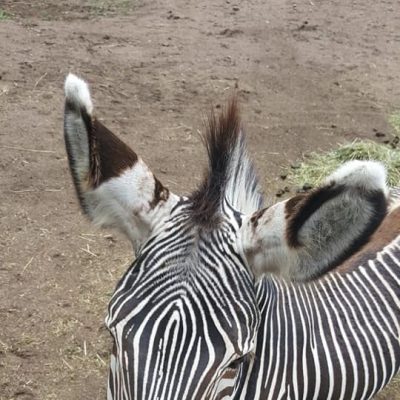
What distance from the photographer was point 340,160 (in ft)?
24.1

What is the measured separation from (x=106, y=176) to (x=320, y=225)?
2.71 feet

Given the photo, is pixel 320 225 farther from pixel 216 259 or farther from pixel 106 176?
pixel 106 176

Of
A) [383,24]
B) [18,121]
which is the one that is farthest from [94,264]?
[383,24]

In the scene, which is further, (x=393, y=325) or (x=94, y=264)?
(x=94, y=264)

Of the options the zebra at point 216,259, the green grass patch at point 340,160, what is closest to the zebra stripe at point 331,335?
the zebra at point 216,259

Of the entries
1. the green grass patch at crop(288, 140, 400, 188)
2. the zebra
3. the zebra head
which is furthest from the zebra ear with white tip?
the green grass patch at crop(288, 140, 400, 188)

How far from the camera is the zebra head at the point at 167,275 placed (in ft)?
6.81

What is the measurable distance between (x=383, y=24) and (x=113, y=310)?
421 inches

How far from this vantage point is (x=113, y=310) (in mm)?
2236

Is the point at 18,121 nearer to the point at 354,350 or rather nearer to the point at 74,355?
→ the point at 74,355

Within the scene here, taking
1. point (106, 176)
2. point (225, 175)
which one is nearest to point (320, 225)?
point (225, 175)

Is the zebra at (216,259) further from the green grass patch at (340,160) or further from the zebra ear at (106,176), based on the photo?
the green grass patch at (340,160)

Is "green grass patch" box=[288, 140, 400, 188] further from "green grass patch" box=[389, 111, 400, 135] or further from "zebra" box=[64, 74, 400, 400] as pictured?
"zebra" box=[64, 74, 400, 400]

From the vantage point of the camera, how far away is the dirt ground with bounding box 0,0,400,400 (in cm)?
506
